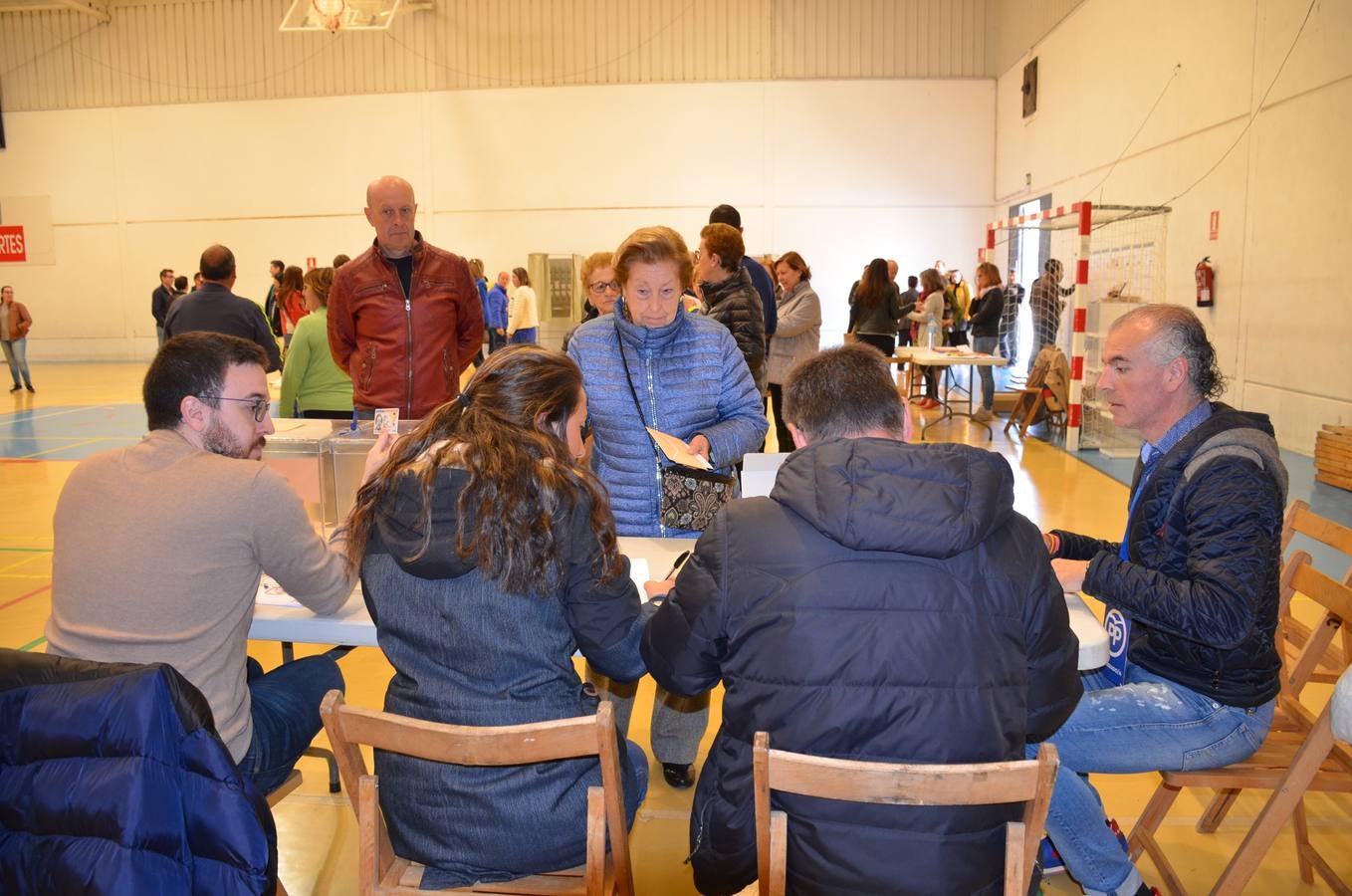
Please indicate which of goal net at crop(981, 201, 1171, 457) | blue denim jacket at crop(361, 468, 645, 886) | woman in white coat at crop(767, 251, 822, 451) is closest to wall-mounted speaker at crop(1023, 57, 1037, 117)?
goal net at crop(981, 201, 1171, 457)

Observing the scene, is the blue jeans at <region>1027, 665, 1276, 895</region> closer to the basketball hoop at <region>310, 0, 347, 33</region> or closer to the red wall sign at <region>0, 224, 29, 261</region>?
the basketball hoop at <region>310, 0, 347, 33</region>

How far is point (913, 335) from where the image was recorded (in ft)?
50.2

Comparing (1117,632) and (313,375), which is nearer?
(1117,632)

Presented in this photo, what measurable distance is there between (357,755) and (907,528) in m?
0.97

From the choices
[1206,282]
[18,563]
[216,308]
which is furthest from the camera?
[1206,282]

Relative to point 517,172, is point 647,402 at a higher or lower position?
lower

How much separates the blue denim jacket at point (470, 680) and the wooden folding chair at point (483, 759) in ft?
0.14

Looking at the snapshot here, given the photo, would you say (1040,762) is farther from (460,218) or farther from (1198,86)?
(460,218)

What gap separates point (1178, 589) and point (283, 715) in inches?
76.1

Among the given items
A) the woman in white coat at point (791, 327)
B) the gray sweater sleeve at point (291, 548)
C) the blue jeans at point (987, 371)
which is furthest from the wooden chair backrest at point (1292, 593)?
the blue jeans at point (987, 371)

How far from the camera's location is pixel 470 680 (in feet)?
5.64

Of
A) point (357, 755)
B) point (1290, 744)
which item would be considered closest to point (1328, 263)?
point (1290, 744)

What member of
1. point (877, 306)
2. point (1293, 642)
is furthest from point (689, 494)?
point (877, 306)

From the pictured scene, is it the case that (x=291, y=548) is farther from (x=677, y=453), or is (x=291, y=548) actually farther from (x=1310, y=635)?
(x=1310, y=635)
